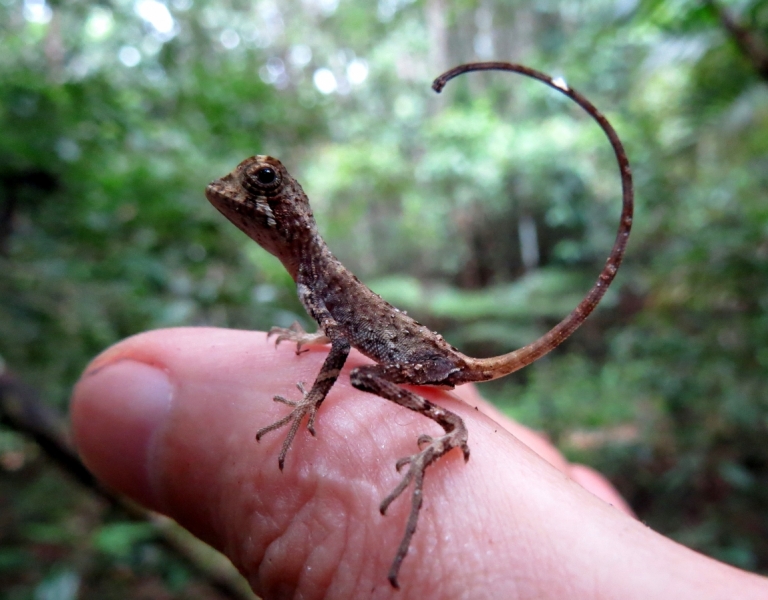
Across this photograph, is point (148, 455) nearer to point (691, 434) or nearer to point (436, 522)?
point (436, 522)

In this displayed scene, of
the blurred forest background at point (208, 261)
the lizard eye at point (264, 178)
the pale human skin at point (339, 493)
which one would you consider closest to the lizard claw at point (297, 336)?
the pale human skin at point (339, 493)

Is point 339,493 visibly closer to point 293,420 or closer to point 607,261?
point 293,420

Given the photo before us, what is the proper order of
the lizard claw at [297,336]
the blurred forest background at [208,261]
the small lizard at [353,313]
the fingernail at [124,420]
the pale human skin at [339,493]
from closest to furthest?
the pale human skin at [339,493], the small lizard at [353,313], the fingernail at [124,420], the lizard claw at [297,336], the blurred forest background at [208,261]

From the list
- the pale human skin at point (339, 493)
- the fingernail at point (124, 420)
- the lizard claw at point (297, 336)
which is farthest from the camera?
the lizard claw at point (297, 336)

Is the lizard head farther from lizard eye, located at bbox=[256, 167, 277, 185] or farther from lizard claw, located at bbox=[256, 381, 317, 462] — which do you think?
lizard claw, located at bbox=[256, 381, 317, 462]

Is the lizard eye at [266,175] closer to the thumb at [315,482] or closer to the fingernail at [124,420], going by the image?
the thumb at [315,482]

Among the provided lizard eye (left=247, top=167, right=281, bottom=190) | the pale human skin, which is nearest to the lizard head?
lizard eye (left=247, top=167, right=281, bottom=190)
